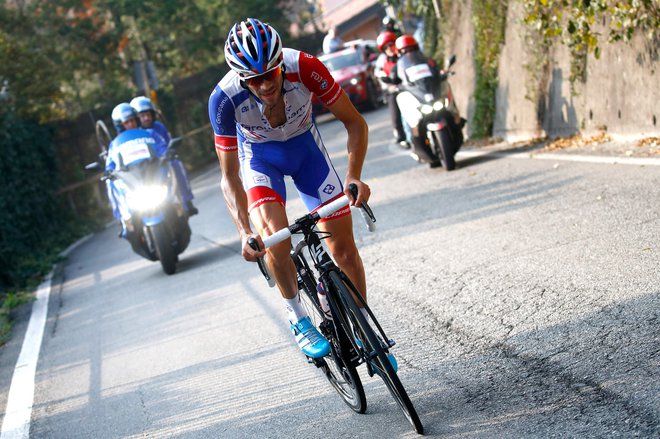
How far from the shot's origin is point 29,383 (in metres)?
8.71

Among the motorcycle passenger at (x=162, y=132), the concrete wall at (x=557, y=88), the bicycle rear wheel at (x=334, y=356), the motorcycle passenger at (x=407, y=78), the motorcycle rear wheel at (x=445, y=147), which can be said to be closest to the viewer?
the bicycle rear wheel at (x=334, y=356)

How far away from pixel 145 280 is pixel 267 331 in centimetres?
492

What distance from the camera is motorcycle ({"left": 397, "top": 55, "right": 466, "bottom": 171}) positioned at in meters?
14.4

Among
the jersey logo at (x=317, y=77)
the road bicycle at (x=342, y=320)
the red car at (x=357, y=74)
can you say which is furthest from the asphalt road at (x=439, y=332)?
the red car at (x=357, y=74)

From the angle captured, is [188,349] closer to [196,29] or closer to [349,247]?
[349,247]

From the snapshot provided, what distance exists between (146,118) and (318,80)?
888 centimetres

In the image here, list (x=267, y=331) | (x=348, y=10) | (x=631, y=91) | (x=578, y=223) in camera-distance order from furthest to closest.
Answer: (x=348, y=10), (x=631, y=91), (x=578, y=223), (x=267, y=331)

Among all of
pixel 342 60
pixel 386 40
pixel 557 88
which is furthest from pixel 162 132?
pixel 342 60

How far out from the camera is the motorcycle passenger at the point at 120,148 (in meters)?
13.1

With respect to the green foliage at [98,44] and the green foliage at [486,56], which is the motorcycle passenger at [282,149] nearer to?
the green foliage at [486,56]

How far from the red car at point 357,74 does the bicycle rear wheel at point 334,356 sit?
2399 cm

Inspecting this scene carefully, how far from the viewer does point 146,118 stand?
14344 mm

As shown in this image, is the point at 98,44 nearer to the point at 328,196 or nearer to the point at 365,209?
the point at 328,196

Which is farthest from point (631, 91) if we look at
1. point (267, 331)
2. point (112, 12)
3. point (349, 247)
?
point (112, 12)
